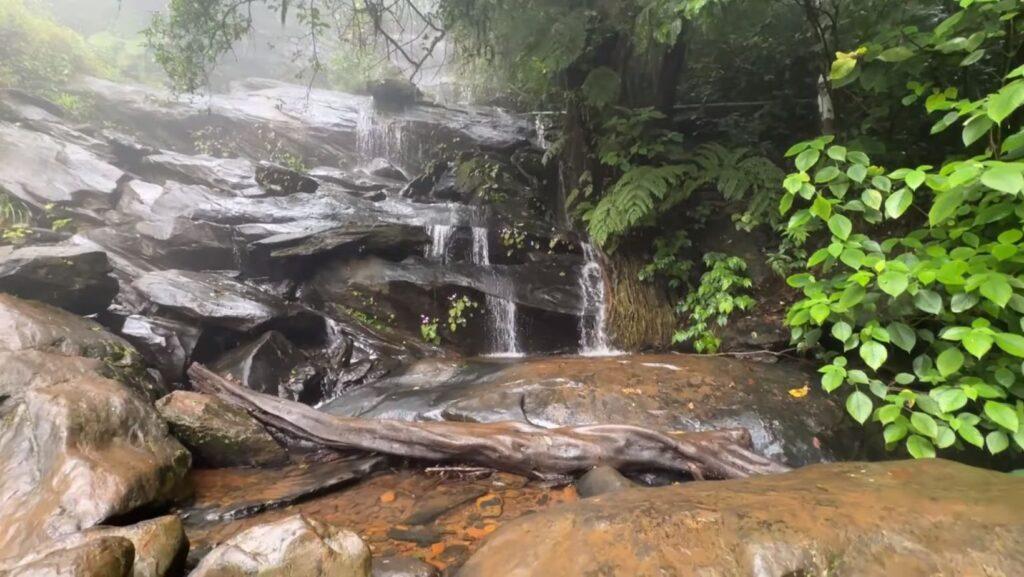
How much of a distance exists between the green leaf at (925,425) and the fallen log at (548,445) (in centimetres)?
131

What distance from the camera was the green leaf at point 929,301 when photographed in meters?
2.39

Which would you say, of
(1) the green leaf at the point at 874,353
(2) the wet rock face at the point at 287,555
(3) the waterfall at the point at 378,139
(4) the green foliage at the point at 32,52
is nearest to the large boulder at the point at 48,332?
(2) the wet rock face at the point at 287,555

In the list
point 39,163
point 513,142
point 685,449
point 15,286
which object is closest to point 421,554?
point 685,449

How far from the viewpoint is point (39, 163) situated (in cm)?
930

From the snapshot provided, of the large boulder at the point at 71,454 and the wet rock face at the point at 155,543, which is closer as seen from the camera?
the wet rock face at the point at 155,543

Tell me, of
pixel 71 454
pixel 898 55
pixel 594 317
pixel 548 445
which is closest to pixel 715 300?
pixel 594 317

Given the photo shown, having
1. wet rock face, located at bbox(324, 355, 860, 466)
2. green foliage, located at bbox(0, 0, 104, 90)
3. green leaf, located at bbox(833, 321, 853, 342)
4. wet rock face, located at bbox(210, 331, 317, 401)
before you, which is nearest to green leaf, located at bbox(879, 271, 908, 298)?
green leaf, located at bbox(833, 321, 853, 342)

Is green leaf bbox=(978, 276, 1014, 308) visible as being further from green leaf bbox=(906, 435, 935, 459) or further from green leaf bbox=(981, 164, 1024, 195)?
green leaf bbox=(906, 435, 935, 459)

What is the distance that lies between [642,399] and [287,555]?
339cm

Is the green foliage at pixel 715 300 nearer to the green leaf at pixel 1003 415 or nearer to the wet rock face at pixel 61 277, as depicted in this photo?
the green leaf at pixel 1003 415

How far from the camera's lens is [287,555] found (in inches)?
92.7

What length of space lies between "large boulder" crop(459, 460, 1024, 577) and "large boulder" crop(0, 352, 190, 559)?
233 cm

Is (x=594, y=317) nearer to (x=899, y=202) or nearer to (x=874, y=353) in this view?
(x=874, y=353)

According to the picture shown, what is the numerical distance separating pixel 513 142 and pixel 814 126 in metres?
6.32
